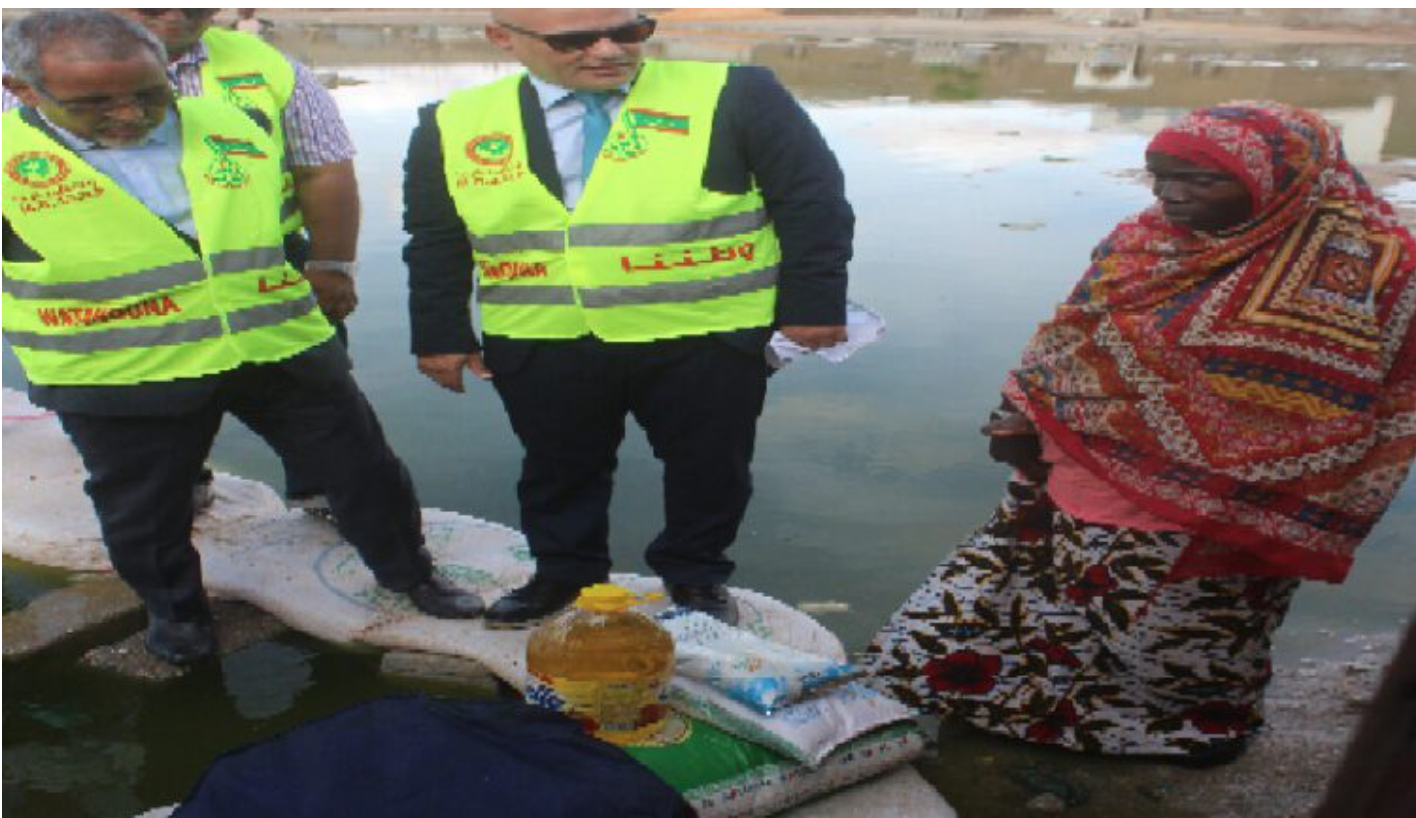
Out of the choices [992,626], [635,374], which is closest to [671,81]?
[635,374]

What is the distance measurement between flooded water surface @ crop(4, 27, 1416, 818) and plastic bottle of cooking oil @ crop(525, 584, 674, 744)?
0.75 metres

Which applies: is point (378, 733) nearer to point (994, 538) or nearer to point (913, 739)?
point (913, 739)

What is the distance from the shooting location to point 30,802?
9.32ft

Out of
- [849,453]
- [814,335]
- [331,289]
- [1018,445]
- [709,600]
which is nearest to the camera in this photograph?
[814,335]

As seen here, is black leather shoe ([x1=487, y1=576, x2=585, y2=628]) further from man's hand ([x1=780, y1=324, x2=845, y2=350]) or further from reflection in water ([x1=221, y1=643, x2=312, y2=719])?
man's hand ([x1=780, y1=324, x2=845, y2=350])

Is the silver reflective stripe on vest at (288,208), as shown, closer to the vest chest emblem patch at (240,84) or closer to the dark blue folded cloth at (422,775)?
the vest chest emblem patch at (240,84)

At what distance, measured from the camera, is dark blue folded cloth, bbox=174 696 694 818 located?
175 centimetres

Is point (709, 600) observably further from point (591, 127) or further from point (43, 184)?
point (43, 184)

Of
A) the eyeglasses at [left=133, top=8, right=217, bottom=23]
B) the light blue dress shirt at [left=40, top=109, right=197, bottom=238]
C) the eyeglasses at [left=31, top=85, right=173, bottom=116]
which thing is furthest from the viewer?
the eyeglasses at [left=133, top=8, right=217, bottom=23]

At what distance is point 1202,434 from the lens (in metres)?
2.63

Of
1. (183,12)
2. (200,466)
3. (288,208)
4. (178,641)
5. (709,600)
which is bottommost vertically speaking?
(178,641)

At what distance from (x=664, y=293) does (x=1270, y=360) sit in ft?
4.46

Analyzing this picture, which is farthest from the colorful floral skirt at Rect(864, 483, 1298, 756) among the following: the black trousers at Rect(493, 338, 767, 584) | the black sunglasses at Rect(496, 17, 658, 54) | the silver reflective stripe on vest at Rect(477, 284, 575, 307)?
the black sunglasses at Rect(496, 17, 658, 54)

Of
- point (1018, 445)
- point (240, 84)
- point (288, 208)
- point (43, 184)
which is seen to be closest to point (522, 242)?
point (288, 208)
